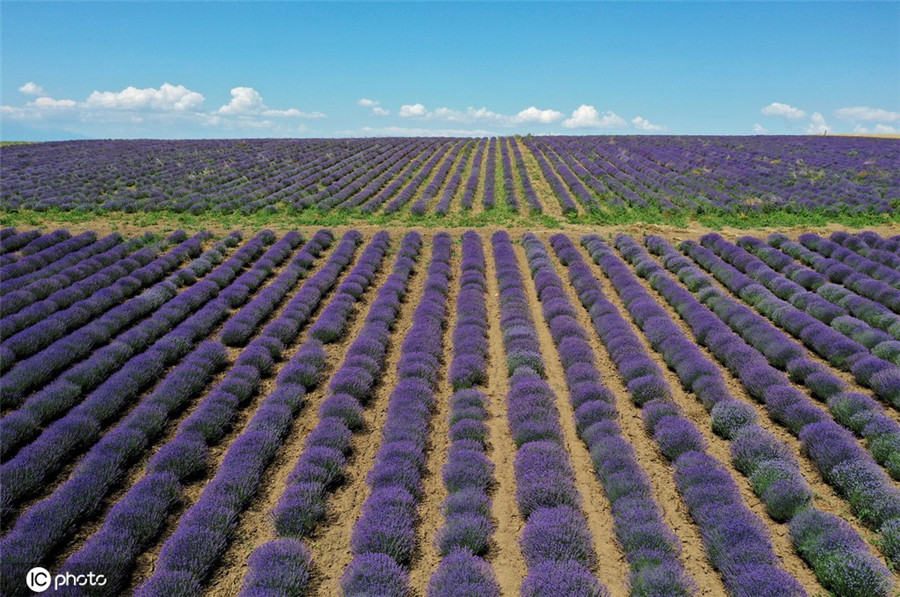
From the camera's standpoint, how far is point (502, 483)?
311 inches

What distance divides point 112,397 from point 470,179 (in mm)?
29248

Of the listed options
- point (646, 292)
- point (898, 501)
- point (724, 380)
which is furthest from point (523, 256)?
point (898, 501)

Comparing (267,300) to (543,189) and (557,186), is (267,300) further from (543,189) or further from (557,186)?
(543,189)

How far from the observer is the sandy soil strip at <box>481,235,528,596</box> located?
20.8ft

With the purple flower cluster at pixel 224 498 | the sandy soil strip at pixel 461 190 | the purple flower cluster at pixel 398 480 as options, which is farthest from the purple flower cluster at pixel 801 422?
the sandy soil strip at pixel 461 190

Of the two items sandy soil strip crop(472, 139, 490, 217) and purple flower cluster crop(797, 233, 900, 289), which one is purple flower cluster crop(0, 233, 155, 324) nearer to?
sandy soil strip crop(472, 139, 490, 217)

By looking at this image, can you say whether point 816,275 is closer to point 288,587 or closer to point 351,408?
point 351,408

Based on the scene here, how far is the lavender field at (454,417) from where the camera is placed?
620 centimetres

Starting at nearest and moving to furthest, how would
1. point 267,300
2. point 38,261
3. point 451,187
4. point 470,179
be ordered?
point 267,300, point 38,261, point 451,187, point 470,179

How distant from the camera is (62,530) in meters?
6.70

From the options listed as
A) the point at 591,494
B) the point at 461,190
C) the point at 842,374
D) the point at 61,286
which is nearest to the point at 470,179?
the point at 461,190

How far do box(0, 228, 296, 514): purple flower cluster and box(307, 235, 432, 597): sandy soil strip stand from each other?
422 cm

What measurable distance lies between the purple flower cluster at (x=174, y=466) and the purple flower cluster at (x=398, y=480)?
2.32 meters

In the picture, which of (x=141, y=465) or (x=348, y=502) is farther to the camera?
(x=141, y=465)
